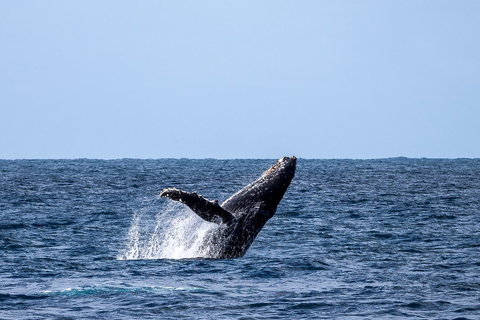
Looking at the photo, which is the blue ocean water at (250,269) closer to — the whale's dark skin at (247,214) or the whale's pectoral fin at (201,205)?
the whale's dark skin at (247,214)

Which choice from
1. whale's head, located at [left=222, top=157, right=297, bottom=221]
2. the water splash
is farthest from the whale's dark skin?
the water splash

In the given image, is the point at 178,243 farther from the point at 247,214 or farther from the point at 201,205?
the point at 201,205

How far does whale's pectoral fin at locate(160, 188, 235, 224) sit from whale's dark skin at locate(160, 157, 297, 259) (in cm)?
2

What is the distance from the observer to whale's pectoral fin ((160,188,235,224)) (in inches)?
551

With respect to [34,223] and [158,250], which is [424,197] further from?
[158,250]

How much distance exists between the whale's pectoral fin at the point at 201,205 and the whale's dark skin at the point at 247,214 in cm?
2

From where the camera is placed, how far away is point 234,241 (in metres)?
15.9

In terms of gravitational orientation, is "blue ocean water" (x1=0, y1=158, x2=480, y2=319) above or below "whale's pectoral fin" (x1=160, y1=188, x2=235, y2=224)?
below

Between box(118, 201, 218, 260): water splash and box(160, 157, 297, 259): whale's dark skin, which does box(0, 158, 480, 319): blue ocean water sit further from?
box(160, 157, 297, 259): whale's dark skin

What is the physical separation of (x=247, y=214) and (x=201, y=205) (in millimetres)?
1624

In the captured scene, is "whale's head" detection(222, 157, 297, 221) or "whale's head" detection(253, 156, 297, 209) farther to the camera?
"whale's head" detection(253, 156, 297, 209)

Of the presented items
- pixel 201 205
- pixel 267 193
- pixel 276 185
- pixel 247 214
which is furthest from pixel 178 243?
pixel 201 205

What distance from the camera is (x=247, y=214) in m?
15.9

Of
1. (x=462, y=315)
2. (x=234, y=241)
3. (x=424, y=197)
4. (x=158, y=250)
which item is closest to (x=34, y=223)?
(x=158, y=250)
